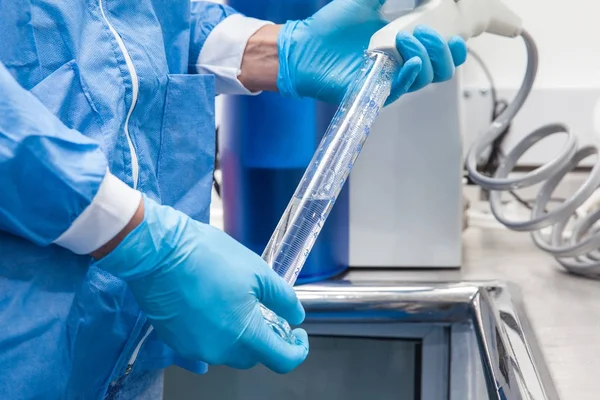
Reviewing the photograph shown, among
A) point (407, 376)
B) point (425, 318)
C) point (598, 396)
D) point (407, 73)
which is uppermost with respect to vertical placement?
point (407, 73)

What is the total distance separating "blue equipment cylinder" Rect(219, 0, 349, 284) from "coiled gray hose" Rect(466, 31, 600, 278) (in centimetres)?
27

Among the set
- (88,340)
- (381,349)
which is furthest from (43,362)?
(381,349)

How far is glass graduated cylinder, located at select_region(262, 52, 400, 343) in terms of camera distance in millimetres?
660

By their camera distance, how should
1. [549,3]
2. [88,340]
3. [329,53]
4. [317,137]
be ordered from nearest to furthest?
[88,340] → [329,53] → [317,137] → [549,3]

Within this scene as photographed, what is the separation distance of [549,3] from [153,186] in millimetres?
1260

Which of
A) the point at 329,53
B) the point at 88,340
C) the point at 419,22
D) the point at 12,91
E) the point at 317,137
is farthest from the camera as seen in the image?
the point at 317,137

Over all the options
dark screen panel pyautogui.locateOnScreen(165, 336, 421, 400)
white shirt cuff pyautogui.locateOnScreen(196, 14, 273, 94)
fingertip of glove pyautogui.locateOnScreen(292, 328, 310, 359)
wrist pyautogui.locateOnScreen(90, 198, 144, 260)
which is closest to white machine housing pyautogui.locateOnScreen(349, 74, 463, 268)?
dark screen panel pyautogui.locateOnScreen(165, 336, 421, 400)

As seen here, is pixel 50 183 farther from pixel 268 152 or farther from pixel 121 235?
pixel 268 152

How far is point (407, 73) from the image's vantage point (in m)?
0.75

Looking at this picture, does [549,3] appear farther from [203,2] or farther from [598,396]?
[598,396]

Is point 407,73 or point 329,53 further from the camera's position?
point 329,53

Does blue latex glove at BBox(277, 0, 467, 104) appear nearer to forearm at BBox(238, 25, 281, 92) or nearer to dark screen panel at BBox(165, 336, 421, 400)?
forearm at BBox(238, 25, 281, 92)

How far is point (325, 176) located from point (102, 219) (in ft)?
0.82

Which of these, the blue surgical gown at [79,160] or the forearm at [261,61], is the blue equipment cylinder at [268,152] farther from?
the blue surgical gown at [79,160]
